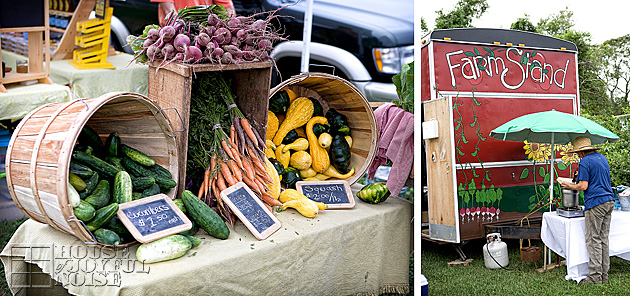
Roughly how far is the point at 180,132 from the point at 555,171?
338 centimetres

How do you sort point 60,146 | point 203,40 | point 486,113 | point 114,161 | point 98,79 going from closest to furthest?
1. point 60,146
2. point 114,161
3. point 203,40
4. point 486,113
5. point 98,79

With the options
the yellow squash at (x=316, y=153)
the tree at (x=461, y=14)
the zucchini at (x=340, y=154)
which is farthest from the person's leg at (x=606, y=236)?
the yellow squash at (x=316, y=153)

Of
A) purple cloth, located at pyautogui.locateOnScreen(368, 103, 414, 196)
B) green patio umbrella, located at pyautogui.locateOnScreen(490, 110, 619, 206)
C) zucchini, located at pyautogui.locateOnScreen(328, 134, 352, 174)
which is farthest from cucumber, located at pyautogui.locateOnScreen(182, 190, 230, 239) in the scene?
green patio umbrella, located at pyautogui.locateOnScreen(490, 110, 619, 206)

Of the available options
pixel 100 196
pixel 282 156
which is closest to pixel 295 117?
pixel 282 156

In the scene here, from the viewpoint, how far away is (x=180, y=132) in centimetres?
240

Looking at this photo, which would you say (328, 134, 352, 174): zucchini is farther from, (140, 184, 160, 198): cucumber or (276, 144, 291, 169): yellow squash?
(140, 184, 160, 198): cucumber

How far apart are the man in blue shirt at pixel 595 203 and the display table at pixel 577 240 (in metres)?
0.06

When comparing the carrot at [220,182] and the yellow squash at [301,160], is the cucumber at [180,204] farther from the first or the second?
the yellow squash at [301,160]

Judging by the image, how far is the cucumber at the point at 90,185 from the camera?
6.63ft

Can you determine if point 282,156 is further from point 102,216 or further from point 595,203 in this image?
point 595,203

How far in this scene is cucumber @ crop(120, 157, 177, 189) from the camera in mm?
2303

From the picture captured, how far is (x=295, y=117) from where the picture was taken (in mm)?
3213

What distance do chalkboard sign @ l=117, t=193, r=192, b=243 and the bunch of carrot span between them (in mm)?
321

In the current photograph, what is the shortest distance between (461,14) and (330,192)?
1.72 m
